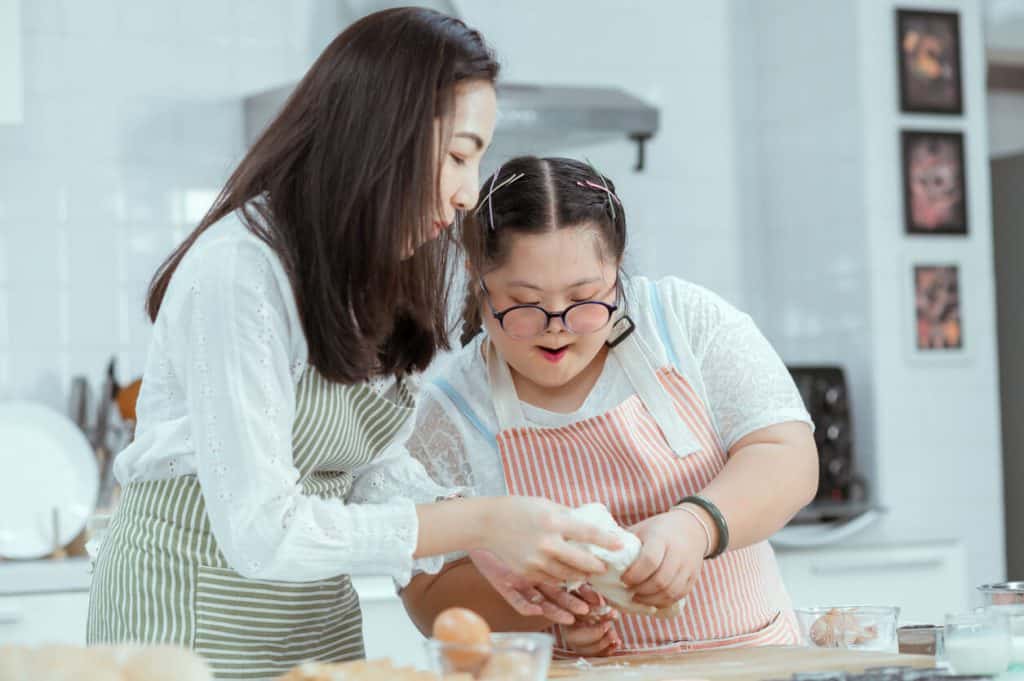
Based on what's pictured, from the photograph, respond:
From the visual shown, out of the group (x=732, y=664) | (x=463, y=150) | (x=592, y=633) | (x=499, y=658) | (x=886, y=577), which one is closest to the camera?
(x=499, y=658)

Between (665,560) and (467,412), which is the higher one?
(467,412)

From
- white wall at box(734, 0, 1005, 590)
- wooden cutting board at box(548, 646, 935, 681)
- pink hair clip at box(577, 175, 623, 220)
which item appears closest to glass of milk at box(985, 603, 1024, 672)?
wooden cutting board at box(548, 646, 935, 681)

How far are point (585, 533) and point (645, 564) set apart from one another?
14 cm

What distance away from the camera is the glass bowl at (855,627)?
Result: 1.42m

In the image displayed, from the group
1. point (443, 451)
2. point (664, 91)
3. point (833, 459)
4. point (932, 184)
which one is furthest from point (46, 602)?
point (932, 184)

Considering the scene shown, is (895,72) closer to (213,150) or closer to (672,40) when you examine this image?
(672,40)

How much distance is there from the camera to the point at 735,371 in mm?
1676

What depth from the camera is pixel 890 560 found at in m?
3.37

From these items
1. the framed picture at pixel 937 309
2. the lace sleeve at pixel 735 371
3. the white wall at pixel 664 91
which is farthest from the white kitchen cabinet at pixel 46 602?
the framed picture at pixel 937 309

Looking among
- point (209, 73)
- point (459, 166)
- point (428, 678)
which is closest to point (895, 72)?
point (209, 73)

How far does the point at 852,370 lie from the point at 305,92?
2692mm

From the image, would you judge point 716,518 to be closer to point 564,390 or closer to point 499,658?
point 564,390

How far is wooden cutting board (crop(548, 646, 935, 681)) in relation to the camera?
1287 mm

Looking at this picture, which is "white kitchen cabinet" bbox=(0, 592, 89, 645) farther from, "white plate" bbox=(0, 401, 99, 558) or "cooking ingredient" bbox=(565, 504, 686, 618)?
"cooking ingredient" bbox=(565, 504, 686, 618)
